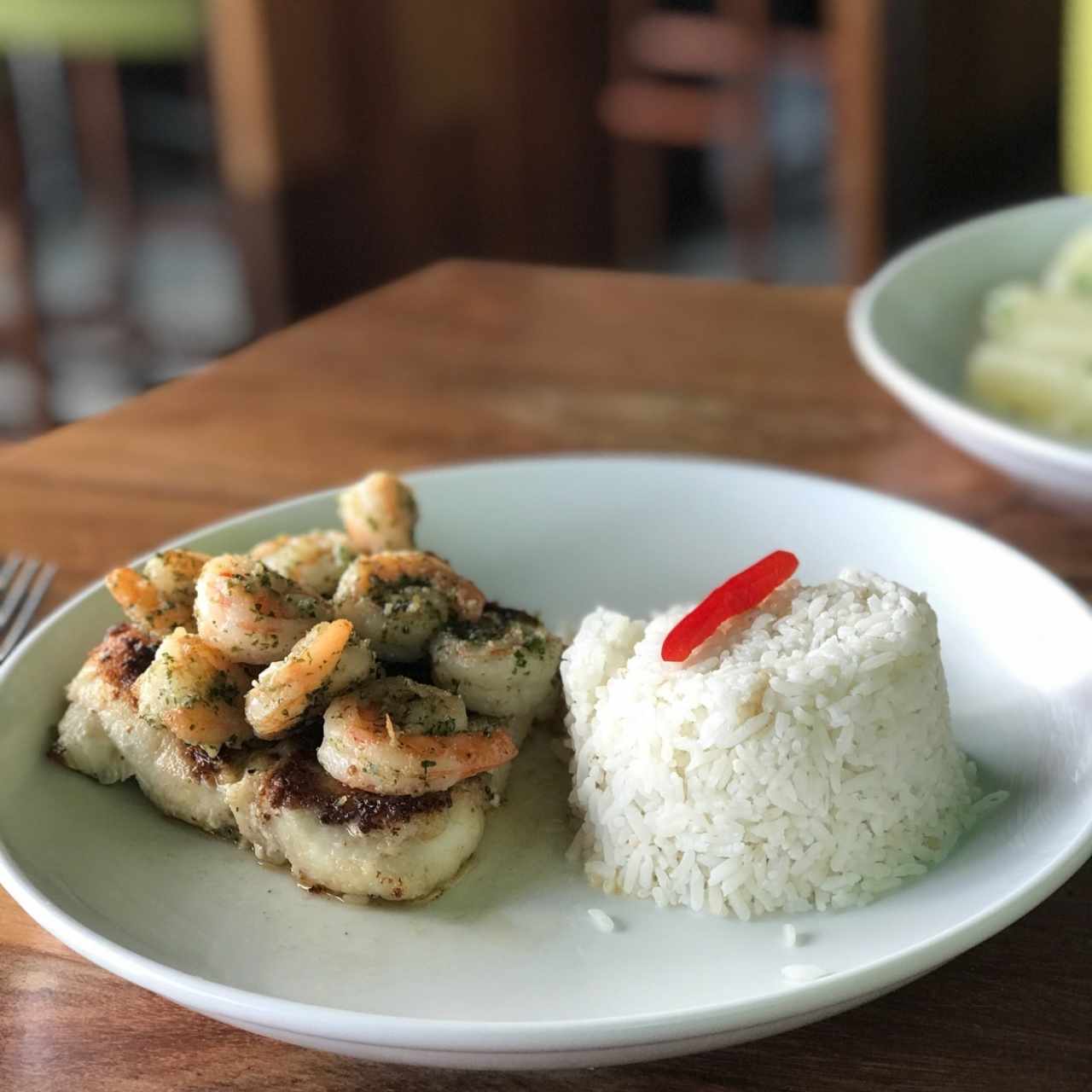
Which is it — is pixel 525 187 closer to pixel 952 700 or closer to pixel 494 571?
pixel 494 571

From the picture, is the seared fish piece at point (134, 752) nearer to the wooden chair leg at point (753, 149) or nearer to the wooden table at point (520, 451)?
the wooden table at point (520, 451)

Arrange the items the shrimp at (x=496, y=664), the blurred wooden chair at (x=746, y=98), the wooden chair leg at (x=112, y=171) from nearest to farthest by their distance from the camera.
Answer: the shrimp at (x=496, y=664) → the blurred wooden chair at (x=746, y=98) → the wooden chair leg at (x=112, y=171)

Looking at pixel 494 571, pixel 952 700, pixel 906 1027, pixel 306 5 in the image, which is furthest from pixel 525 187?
pixel 906 1027

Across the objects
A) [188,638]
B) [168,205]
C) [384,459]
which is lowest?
[168,205]

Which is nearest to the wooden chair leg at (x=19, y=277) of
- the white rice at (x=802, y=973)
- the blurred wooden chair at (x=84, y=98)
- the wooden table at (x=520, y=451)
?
the blurred wooden chair at (x=84, y=98)

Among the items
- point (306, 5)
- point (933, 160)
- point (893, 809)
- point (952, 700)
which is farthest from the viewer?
point (933, 160)

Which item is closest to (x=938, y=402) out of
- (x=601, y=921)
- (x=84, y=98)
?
(x=601, y=921)

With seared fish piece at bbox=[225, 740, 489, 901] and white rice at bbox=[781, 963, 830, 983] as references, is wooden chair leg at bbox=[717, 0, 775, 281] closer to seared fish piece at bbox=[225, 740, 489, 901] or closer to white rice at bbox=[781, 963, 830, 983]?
seared fish piece at bbox=[225, 740, 489, 901]
